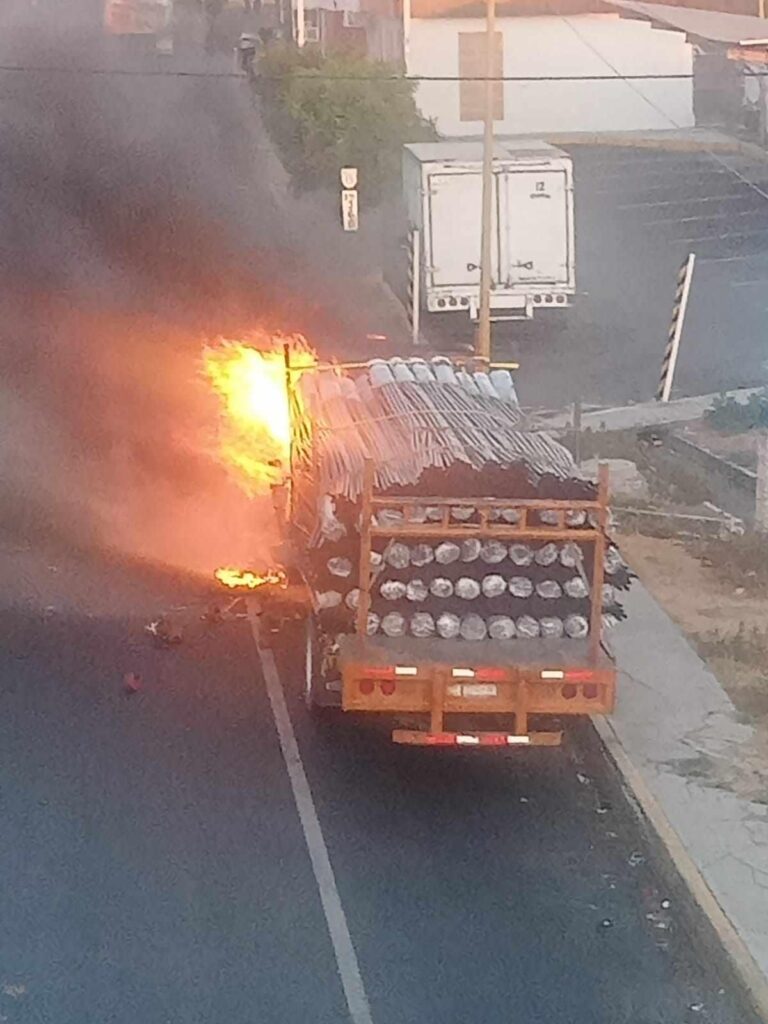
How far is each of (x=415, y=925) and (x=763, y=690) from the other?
4360 mm

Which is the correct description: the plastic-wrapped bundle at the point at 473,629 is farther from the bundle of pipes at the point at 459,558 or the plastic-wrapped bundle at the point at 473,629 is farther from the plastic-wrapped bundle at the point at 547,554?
the plastic-wrapped bundle at the point at 547,554

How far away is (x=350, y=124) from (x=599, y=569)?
24.8m

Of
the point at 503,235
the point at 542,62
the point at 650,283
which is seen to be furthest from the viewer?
the point at 542,62

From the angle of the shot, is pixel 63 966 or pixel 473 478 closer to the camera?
pixel 63 966

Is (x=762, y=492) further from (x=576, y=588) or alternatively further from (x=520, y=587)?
(x=520, y=587)

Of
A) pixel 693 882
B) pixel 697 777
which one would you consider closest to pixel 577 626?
pixel 697 777

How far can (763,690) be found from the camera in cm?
1290

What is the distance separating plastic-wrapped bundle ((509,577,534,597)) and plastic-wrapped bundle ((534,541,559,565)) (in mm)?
151

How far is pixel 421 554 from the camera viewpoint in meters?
11.0

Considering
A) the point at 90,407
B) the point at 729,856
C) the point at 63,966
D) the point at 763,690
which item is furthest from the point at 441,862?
the point at 90,407

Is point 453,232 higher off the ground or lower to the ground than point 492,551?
higher

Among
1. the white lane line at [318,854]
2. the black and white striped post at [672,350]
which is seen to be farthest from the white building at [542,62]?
the white lane line at [318,854]

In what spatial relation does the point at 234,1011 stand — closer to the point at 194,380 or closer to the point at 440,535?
the point at 440,535

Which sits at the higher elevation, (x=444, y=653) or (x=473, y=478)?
(x=473, y=478)
